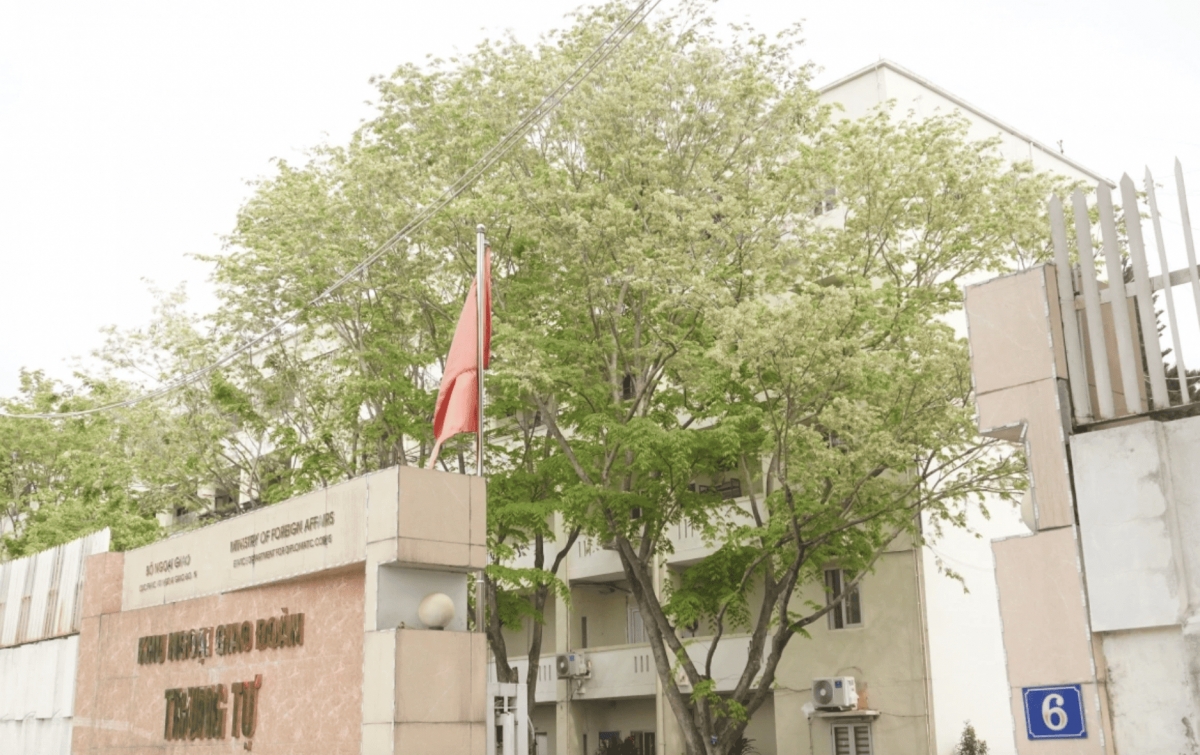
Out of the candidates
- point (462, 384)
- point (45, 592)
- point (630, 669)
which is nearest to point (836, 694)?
point (630, 669)

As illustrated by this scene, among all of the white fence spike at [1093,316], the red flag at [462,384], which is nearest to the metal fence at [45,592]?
the red flag at [462,384]

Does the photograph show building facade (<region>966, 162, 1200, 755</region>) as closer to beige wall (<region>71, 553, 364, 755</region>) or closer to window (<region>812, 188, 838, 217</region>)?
beige wall (<region>71, 553, 364, 755</region>)

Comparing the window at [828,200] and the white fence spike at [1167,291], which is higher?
the window at [828,200]

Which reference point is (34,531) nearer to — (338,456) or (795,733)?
(338,456)

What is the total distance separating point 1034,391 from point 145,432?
20923 mm

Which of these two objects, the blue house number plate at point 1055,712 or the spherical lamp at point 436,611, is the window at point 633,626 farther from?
the blue house number plate at point 1055,712

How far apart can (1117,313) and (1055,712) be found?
9.94 feet

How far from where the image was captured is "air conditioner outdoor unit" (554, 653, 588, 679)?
30062 mm

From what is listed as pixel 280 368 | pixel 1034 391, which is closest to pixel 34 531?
pixel 280 368

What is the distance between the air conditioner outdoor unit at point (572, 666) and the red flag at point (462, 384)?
50.5 ft

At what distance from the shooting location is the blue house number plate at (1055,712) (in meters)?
8.96

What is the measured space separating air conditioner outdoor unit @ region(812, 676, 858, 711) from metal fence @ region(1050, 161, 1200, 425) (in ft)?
48.3

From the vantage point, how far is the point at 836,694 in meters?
23.4

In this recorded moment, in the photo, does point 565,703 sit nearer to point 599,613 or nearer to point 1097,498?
point 599,613
